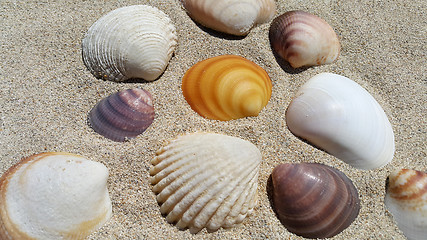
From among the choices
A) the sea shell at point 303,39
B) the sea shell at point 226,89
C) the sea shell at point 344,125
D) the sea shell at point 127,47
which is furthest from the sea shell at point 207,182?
the sea shell at point 303,39

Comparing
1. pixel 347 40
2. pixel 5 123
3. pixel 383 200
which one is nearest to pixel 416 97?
pixel 347 40

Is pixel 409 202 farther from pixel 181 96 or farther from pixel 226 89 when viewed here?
pixel 181 96

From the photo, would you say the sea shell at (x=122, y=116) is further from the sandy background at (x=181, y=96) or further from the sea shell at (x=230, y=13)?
the sea shell at (x=230, y=13)

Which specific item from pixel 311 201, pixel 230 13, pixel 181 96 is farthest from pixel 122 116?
pixel 311 201

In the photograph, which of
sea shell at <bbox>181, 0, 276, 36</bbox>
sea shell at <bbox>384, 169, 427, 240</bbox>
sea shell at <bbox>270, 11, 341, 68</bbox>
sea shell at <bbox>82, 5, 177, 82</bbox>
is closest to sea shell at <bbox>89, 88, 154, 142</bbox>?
sea shell at <bbox>82, 5, 177, 82</bbox>

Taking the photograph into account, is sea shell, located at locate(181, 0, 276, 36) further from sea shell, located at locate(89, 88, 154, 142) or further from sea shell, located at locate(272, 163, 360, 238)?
sea shell, located at locate(272, 163, 360, 238)

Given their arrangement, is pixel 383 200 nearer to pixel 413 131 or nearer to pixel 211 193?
pixel 413 131

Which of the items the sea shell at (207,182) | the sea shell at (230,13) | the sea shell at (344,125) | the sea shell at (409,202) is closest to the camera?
the sea shell at (207,182)
